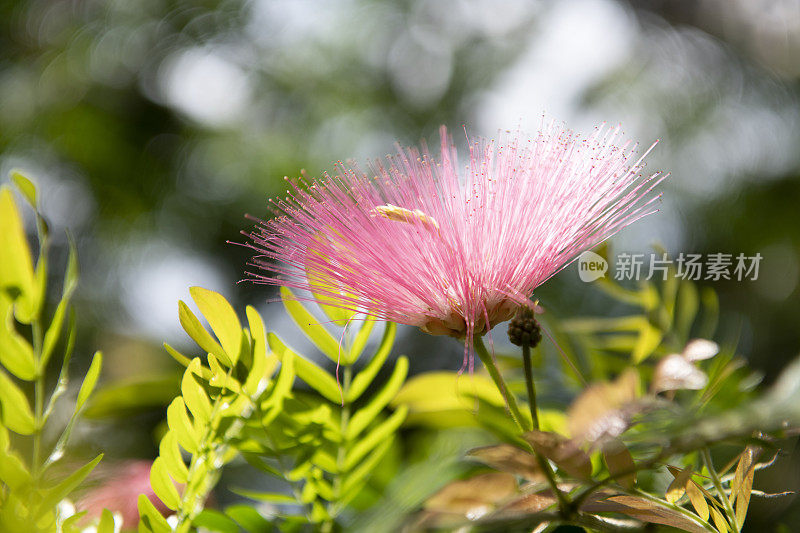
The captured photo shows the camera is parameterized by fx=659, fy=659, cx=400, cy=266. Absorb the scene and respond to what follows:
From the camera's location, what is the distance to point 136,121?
1485 millimetres

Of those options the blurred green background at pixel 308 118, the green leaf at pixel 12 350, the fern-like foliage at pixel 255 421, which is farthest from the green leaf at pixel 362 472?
the blurred green background at pixel 308 118

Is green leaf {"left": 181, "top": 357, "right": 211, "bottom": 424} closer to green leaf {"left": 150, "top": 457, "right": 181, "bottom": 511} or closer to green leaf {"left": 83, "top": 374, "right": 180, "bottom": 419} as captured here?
green leaf {"left": 150, "top": 457, "right": 181, "bottom": 511}

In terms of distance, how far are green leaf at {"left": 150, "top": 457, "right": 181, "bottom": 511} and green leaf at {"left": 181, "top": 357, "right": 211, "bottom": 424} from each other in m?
0.04

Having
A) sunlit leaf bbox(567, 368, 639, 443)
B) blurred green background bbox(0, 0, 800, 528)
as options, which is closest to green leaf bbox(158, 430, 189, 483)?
sunlit leaf bbox(567, 368, 639, 443)

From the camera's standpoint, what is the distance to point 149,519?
35cm

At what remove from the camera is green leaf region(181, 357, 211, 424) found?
0.35 m

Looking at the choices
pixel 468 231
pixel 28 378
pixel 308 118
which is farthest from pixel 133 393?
pixel 308 118

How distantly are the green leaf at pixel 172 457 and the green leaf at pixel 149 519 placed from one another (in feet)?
0.09

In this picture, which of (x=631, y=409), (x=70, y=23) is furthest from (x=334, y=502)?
(x=70, y=23)

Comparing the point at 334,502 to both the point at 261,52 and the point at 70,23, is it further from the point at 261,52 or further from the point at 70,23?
the point at 70,23

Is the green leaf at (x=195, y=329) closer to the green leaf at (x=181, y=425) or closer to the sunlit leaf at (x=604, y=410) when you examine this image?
the green leaf at (x=181, y=425)

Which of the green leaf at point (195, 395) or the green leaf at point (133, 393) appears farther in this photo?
the green leaf at point (133, 393)

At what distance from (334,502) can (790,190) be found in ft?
4.48

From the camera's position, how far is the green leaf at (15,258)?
0.34m
